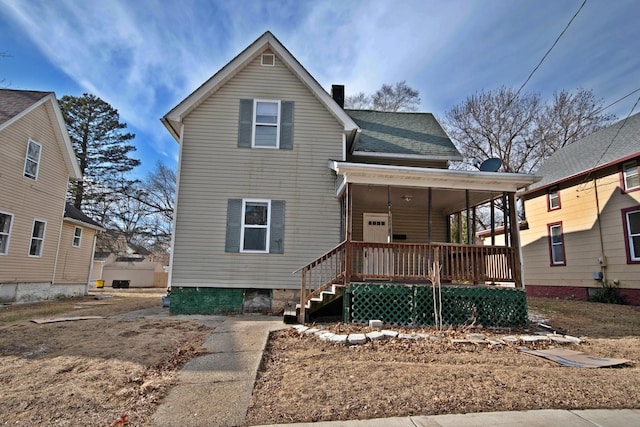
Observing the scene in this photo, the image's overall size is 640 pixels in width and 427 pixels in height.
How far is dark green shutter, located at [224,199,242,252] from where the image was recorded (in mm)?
10039

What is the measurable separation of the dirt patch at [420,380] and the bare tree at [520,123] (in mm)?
20280

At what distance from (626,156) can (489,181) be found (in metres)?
Answer: 6.67

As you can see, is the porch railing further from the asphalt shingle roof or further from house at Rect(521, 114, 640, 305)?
the asphalt shingle roof

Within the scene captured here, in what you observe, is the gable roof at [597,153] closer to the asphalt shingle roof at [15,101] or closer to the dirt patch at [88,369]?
the dirt patch at [88,369]

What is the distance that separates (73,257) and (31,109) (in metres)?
6.98

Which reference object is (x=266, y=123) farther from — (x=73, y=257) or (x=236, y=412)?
(x=73, y=257)

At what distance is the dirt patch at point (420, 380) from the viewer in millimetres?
3631

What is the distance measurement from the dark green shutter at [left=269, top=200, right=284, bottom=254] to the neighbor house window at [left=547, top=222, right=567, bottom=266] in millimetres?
11813

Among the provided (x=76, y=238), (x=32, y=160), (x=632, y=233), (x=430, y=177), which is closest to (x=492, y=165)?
(x=430, y=177)

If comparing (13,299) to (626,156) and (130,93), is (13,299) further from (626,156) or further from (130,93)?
(626,156)

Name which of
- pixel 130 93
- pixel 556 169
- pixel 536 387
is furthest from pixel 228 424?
pixel 556 169

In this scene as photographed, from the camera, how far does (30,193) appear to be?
1351cm

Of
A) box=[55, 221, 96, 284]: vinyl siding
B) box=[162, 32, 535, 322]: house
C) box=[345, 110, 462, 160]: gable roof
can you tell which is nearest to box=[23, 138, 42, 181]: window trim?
box=[55, 221, 96, 284]: vinyl siding

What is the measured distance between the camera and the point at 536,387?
410 centimetres
